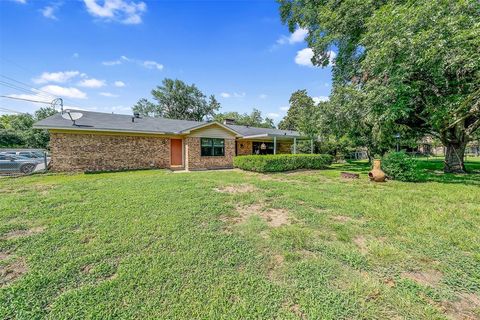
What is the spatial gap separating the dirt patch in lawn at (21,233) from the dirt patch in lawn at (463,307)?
5.97m

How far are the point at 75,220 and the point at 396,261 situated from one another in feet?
18.8

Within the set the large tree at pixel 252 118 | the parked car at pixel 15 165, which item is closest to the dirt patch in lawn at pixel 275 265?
the parked car at pixel 15 165

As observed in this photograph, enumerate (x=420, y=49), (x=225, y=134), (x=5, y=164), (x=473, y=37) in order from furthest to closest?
(x=225, y=134) → (x=5, y=164) → (x=420, y=49) → (x=473, y=37)

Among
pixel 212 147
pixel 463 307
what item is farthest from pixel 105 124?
pixel 463 307

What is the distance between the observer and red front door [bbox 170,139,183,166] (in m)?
14.7

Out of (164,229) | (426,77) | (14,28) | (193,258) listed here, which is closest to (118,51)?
(14,28)

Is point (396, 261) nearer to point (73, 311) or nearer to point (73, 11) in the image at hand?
point (73, 311)

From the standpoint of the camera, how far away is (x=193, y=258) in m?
2.81

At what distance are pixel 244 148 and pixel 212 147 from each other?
12.6 ft

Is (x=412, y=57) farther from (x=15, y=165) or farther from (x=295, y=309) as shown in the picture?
(x=15, y=165)

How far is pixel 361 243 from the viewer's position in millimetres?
3328

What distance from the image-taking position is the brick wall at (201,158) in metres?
13.8

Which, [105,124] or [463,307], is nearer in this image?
[463,307]

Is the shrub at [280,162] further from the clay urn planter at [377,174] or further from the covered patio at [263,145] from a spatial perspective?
the clay urn planter at [377,174]
